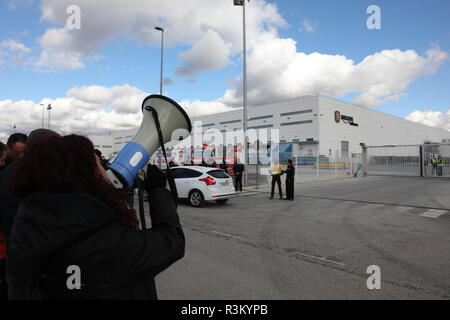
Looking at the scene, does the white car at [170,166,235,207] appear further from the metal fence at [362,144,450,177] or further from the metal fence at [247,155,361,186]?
the metal fence at [362,144,450,177]

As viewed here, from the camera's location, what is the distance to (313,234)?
6.37 meters

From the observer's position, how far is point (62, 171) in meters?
1.19

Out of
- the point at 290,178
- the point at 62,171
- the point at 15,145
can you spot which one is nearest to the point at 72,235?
the point at 62,171

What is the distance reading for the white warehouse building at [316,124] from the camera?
60688 millimetres

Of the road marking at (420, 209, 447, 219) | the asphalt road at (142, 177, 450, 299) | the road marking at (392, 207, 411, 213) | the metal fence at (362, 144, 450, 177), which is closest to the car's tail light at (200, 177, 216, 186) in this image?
the asphalt road at (142, 177, 450, 299)

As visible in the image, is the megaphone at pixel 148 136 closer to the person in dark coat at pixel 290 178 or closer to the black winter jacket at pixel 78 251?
the black winter jacket at pixel 78 251

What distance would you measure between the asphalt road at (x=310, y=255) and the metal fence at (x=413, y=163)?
55.7 ft

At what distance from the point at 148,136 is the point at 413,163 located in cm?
2811

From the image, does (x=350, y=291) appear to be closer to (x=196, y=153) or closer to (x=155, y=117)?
(x=155, y=117)

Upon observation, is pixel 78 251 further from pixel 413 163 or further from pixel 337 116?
pixel 337 116

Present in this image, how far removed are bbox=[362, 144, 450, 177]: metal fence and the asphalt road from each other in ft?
55.7

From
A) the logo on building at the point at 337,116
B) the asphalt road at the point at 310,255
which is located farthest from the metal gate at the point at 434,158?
the logo on building at the point at 337,116
